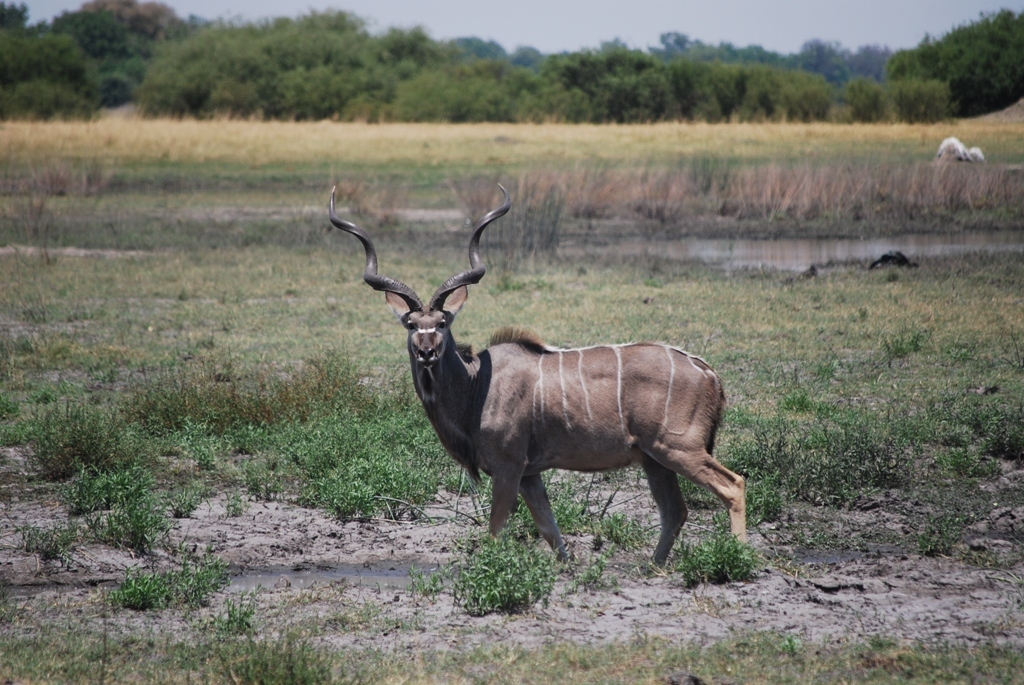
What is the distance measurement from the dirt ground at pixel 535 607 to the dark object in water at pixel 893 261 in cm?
857

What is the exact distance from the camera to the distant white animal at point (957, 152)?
750 inches

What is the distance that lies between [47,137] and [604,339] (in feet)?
91.0

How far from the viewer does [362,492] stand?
6219mm

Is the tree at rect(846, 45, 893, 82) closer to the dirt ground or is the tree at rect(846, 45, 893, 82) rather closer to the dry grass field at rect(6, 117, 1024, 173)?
the dry grass field at rect(6, 117, 1024, 173)

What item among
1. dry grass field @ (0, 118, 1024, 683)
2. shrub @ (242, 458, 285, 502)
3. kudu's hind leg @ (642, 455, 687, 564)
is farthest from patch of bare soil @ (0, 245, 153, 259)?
kudu's hind leg @ (642, 455, 687, 564)

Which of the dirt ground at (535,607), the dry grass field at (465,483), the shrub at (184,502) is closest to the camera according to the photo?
the dry grass field at (465,483)

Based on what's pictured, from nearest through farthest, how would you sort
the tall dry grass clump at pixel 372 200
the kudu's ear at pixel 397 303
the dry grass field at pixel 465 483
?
the dry grass field at pixel 465 483
the kudu's ear at pixel 397 303
the tall dry grass clump at pixel 372 200

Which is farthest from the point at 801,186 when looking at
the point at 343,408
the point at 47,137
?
the point at 47,137

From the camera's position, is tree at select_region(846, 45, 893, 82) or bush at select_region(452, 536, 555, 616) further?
tree at select_region(846, 45, 893, 82)

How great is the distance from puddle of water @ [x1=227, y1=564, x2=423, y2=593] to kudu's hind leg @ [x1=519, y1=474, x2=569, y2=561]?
0.66 meters

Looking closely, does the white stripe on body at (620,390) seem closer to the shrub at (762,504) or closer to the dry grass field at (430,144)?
the shrub at (762,504)

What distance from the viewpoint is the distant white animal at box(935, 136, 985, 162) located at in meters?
19.0

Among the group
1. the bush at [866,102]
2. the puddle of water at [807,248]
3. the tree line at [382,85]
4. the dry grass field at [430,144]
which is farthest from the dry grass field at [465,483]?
the tree line at [382,85]

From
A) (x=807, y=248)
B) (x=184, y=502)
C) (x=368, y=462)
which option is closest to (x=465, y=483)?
(x=368, y=462)
